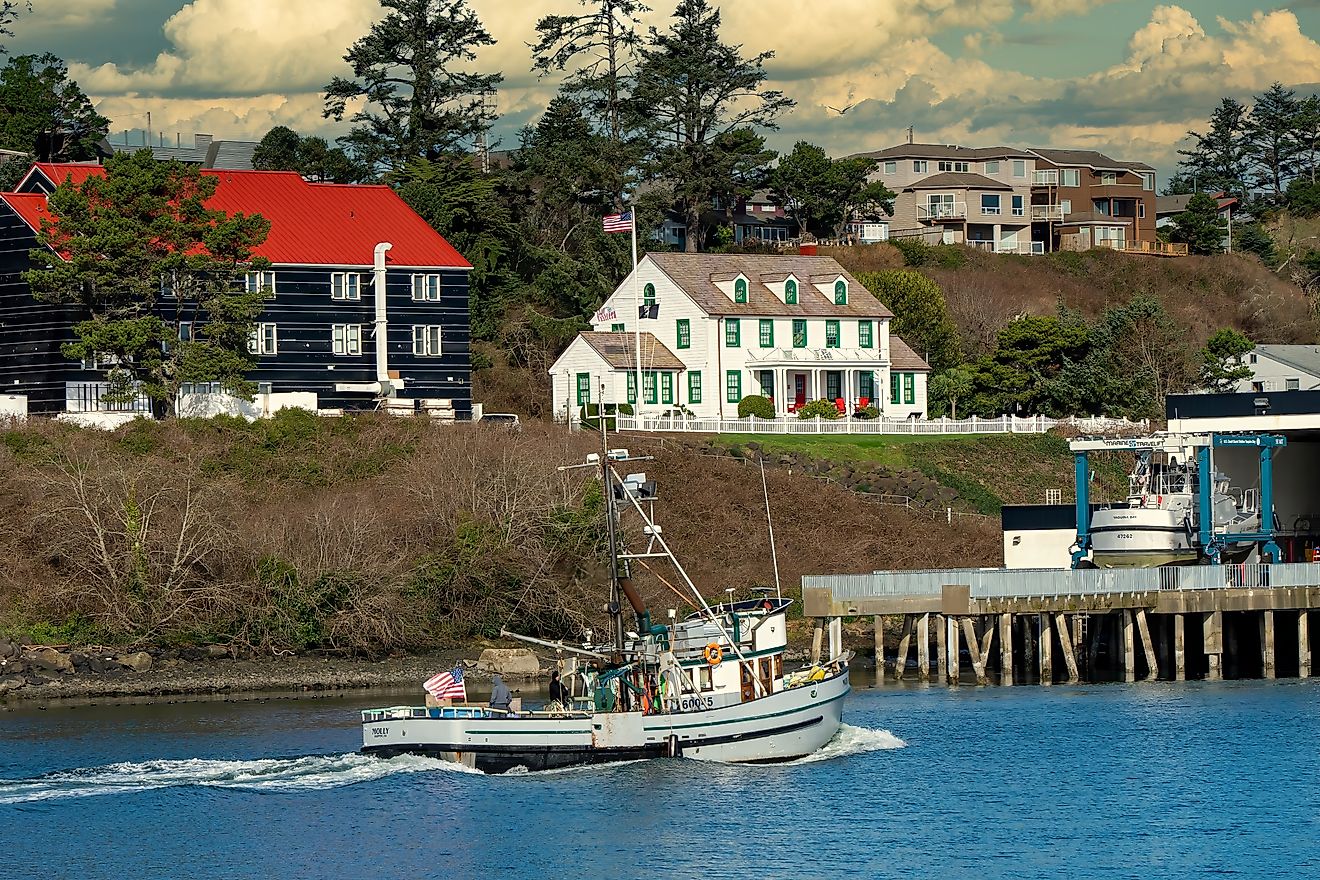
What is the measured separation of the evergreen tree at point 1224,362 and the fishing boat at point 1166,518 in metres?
30.4

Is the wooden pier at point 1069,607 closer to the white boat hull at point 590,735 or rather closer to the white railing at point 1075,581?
the white railing at point 1075,581

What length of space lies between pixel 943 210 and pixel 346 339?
55.6 meters

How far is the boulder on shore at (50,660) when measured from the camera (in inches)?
2240

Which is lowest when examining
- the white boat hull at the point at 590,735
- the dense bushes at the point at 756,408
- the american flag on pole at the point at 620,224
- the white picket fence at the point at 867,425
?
the white boat hull at the point at 590,735

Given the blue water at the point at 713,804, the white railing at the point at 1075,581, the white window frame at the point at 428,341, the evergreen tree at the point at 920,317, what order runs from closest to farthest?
1. the blue water at the point at 713,804
2. the white railing at the point at 1075,581
3. the white window frame at the point at 428,341
4. the evergreen tree at the point at 920,317

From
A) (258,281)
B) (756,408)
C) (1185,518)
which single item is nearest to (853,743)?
(1185,518)

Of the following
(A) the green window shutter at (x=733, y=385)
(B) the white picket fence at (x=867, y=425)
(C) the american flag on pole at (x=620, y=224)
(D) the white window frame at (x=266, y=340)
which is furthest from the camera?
(A) the green window shutter at (x=733, y=385)

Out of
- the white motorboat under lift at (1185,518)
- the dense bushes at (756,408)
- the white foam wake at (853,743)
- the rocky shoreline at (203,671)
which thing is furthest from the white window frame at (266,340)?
the white foam wake at (853,743)

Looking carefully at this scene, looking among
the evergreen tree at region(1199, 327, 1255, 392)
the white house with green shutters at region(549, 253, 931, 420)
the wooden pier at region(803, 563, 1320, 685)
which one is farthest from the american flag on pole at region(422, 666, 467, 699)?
the evergreen tree at region(1199, 327, 1255, 392)

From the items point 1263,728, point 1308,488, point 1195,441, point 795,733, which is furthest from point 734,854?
point 1308,488

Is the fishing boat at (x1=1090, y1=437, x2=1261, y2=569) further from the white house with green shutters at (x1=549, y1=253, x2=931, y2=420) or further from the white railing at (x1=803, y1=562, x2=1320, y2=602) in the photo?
the white house with green shutters at (x1=549, y1=253, x2=931, y2=420)

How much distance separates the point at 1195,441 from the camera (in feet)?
194

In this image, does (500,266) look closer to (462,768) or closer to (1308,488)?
(1308,488)

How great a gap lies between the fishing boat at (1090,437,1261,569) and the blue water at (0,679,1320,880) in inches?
291
